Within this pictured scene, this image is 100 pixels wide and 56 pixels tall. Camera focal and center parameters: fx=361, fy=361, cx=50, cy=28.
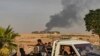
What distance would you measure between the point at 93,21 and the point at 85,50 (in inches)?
3143

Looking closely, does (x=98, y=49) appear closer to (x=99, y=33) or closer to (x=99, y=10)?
(x=99, y=33)

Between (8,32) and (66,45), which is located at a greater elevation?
(8,32)

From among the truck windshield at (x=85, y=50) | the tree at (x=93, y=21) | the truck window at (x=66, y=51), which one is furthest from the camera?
the tree at (x=93, y=21)

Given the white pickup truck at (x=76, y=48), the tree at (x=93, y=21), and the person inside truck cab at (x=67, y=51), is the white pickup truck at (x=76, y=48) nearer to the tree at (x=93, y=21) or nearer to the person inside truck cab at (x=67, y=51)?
the person inside truck cab at (x=67, y=51)

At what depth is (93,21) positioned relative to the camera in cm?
9144

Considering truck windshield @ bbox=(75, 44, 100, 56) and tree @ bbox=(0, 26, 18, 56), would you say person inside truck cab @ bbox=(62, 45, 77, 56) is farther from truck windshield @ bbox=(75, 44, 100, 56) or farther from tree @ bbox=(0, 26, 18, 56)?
tree @ bbox=(0, 26, 18, 56)

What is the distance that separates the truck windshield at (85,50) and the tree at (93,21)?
7490cm

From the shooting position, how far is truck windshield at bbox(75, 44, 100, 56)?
1211 centimetres

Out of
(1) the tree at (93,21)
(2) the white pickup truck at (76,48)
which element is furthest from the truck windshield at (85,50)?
(1) the tree at (93,21)

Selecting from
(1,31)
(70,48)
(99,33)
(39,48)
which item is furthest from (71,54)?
(99,33)

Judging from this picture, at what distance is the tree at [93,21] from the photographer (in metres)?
88.2

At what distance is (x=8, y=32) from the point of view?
23406mm

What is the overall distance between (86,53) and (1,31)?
11.6 meters

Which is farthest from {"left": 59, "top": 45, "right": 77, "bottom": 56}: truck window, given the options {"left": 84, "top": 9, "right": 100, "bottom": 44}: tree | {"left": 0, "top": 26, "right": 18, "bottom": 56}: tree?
{"left": 84, "top": 9, "right": 100, "bottom": 44}: tree
